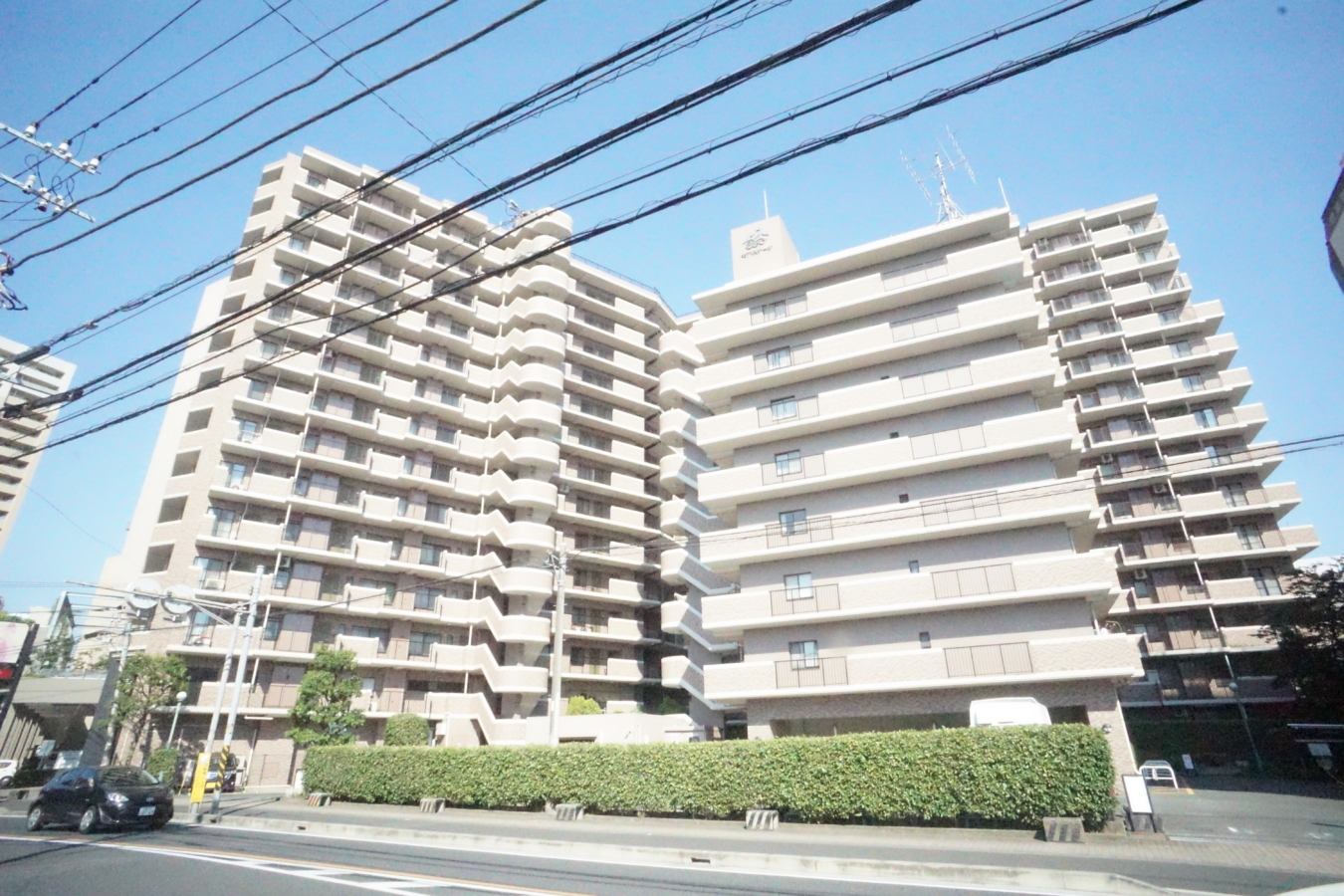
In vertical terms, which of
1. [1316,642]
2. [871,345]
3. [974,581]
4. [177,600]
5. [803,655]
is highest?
[871,345]

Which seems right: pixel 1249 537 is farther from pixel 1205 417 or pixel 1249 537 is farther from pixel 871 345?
pixel 871 345

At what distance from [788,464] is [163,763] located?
30768mm

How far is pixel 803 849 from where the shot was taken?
13.2m

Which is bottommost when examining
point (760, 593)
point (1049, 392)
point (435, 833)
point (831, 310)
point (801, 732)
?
point (435, 833)

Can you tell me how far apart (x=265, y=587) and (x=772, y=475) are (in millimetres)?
26410

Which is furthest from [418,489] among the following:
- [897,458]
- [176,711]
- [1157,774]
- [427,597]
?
[1157,774]

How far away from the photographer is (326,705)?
102 feet

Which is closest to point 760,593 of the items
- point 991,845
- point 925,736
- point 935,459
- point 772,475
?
point 772,475

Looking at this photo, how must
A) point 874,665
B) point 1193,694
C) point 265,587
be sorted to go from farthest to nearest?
point 1193,694
point 265,587
point 874,665

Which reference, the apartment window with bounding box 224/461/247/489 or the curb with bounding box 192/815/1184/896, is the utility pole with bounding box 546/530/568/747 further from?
the apartment window with bounding box 224/461/247/489

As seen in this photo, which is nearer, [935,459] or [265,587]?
[935,459]

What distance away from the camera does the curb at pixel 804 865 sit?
921 centimetres

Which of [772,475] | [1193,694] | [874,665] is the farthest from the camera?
[1193,694]

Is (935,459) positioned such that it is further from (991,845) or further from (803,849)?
(803,849)
